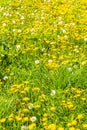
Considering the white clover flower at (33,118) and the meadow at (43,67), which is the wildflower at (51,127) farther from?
the white clover flower at (33,118)

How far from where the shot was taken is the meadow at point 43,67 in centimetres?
376

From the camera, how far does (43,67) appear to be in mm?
4801

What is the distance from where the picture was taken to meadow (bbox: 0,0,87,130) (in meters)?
3.76

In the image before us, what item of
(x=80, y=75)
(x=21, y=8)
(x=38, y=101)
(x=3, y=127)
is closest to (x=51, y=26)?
(x=21, y=8)

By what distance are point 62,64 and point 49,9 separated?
2.82 meters

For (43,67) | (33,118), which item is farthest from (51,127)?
(43,67)

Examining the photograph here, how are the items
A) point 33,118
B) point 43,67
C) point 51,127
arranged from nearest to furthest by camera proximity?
point 51,127 < point 33,118 < point 43,67

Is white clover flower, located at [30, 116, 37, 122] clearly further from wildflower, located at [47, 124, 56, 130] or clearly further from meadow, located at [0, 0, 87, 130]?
wildflower, located at [47, 124, 56, 130]

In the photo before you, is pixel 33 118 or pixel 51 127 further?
pixel 33 118

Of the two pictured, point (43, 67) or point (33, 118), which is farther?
point (43, 67)

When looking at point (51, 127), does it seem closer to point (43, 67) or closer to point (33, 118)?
point (33, 118)

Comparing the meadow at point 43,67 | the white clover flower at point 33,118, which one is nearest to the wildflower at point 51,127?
the meadow at point 43,67

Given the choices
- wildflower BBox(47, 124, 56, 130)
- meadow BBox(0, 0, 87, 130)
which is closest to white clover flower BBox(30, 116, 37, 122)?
meadow BBox(0, 0, 87, 130)

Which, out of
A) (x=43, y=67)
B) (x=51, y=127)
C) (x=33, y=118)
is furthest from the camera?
(x=43, y=67)
